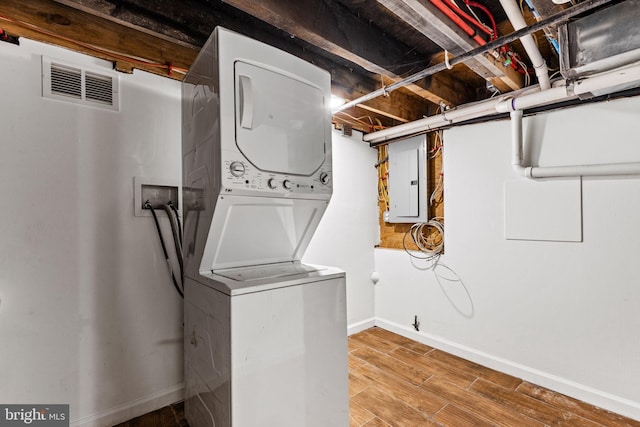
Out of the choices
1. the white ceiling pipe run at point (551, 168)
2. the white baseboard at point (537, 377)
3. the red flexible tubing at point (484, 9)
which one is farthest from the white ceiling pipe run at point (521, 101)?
the white baseboard at point (537, 377)

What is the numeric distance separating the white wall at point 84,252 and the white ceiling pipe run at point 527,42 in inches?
78.2

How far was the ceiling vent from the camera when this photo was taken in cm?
165

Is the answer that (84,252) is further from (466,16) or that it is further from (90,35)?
(466,16)

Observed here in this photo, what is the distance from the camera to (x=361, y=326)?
3289mm

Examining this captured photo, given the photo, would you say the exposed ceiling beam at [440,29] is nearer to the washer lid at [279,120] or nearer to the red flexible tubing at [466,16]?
the red flexible tubing at [466,16]

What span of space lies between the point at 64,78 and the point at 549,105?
10.4 feet

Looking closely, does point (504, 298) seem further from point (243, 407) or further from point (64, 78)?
point (64, 78)

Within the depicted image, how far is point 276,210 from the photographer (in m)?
1.60

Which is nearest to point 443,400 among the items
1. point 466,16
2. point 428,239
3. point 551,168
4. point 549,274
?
point 549,274

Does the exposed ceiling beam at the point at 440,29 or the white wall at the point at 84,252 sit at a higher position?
the exposed ceiling beam at the point at 440,29

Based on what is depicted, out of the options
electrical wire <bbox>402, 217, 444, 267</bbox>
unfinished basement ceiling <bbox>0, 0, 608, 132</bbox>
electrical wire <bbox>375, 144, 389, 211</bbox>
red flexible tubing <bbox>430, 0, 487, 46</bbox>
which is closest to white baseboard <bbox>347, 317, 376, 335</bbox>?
electrical wire <bbox>402, 217, 444, 267</bbox>

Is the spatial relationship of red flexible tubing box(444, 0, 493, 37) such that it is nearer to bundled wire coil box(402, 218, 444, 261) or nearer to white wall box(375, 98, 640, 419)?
white wall box(375, 98, 640, 419)

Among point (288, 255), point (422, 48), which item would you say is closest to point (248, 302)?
point (288, 255)

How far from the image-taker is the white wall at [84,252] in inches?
61.7
